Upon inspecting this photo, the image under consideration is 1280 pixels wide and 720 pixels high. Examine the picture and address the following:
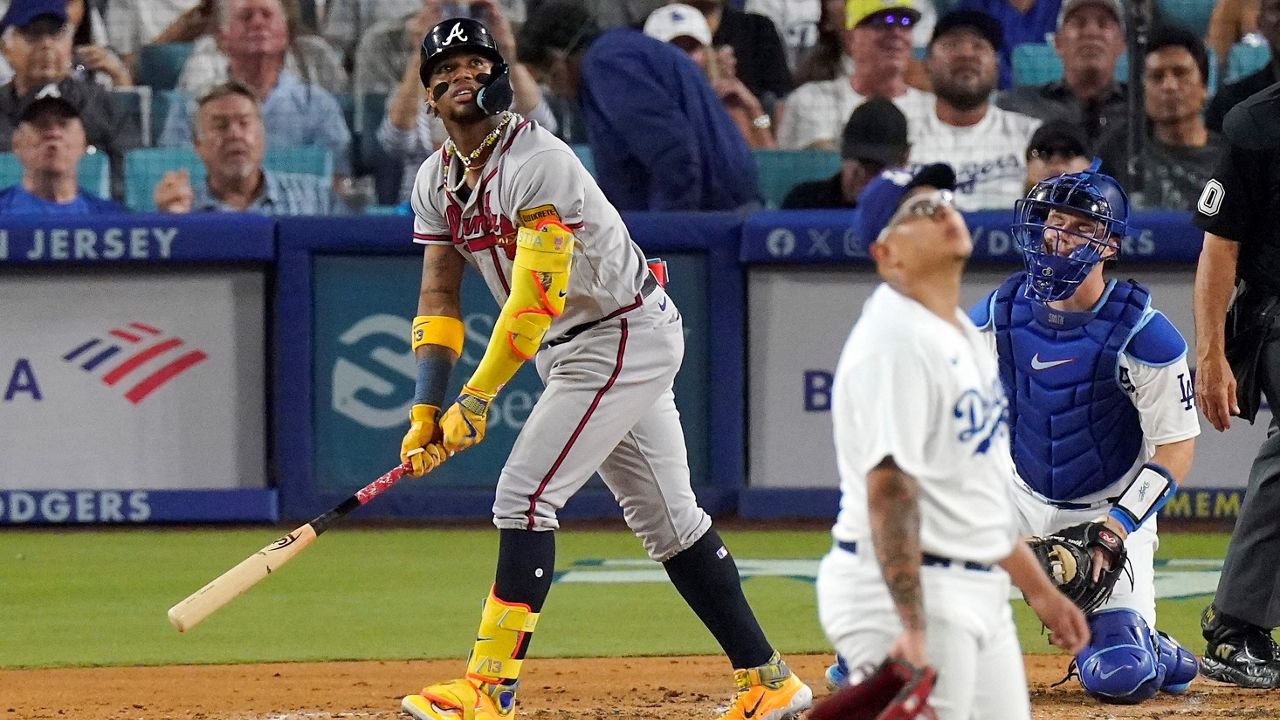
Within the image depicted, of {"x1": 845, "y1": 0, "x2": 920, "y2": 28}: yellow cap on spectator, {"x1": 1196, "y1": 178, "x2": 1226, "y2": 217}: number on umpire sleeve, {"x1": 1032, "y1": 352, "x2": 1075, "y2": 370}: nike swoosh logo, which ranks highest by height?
{"x1": 845, "y1": 0, "x2": 920, "y2": 28}: yellow cap on spectator

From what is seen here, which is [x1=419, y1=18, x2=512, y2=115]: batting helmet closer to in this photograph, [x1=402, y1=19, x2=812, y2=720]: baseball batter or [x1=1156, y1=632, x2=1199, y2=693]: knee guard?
[x1=402, y1=19, x2=812, y2=720]: baseball batter

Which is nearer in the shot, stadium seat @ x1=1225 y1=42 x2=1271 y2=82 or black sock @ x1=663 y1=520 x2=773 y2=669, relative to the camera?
black sock @ x1=663 y1=520 x2=773 y2=669

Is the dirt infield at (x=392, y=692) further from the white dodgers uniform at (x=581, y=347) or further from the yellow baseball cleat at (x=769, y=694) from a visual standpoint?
the white dodgers uniform at (x=581, y=347)

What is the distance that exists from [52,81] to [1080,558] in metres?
6.45

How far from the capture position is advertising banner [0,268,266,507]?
26.0 ft

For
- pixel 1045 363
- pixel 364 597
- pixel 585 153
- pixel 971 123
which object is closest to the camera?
pixel 1045 363

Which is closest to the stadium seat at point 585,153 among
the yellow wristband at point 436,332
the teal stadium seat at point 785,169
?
the teal stadium seat at point 785,169

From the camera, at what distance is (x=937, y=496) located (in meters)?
2.79

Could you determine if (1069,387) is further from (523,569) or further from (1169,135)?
(1169,135)

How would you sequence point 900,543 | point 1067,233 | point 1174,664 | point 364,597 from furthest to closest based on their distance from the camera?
point 364,597 < point 1174,664 < point 1067,233 < point 900,543

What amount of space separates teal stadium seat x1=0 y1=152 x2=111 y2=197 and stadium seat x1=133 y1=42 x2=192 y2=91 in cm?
68

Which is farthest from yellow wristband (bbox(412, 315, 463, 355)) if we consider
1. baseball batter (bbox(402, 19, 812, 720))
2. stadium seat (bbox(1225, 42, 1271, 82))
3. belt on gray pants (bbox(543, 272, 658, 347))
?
stadium seat (bbox(1225, 42, 1271, 82))

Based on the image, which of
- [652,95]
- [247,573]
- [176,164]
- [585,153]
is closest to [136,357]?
[176,164]

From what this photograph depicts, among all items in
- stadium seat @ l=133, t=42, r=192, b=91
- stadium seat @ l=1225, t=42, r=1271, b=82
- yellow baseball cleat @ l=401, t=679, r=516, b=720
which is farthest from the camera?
stadium seat @ l=133, t=42, r=192, b=91
